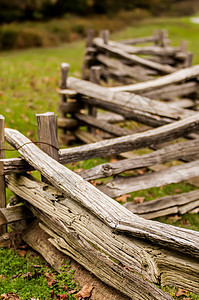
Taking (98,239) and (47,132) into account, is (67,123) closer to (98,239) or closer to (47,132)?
(47,132)

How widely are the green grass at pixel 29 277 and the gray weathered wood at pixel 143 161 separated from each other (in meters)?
1.00

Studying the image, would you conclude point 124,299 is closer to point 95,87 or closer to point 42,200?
point 42,200

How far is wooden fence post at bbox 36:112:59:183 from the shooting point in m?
3.53

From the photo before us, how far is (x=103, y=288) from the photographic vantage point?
303 centimetres

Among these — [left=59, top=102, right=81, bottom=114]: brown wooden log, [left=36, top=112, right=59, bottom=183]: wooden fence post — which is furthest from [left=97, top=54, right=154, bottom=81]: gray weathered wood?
[left=36, top=112, right=59, bottom=183]: wooden fence post

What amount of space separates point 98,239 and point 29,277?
1.03m

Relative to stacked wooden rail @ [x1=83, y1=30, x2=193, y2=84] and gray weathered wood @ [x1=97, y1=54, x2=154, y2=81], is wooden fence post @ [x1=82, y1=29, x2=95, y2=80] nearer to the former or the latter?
stacked wooden rail @ [x1=83, y1=30, x2=193, y2=84]

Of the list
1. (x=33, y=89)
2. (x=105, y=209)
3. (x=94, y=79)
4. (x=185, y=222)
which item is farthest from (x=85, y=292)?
(x=33, y=89)

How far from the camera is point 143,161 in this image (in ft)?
14.0

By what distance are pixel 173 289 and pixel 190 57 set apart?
7.39 m

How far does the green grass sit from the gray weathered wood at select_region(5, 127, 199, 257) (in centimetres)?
83

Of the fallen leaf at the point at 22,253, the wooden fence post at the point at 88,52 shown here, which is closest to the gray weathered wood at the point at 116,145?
the fallen leaf at the point at 22,253

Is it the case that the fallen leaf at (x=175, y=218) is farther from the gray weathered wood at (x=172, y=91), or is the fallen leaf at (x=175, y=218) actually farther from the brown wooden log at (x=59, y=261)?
the gray weathered wood at (x=172, y=91)

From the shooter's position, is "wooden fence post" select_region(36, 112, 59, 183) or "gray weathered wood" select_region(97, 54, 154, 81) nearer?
"wooden fence post" select_region(36, 112, 59, 183)
